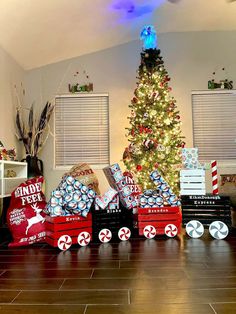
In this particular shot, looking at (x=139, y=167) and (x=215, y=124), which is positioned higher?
(x=215, y=124)

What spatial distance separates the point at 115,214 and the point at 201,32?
450cm

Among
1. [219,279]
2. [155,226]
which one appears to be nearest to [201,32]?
[155,226]

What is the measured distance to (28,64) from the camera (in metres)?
5.69

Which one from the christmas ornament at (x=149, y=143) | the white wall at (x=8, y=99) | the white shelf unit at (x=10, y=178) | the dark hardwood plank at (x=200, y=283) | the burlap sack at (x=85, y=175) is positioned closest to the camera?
the dark hardwood plank at (x=200, y=283)

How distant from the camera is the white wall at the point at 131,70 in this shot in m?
6.00

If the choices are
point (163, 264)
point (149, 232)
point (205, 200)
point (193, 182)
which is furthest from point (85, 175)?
point (163, 264)

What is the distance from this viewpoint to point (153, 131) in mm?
5004

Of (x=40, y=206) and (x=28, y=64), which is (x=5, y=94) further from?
(x=40, y=206)

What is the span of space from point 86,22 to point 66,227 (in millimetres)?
3280

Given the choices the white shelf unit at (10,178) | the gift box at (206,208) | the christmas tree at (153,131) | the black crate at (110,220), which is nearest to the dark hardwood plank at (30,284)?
the black crate at (110,220)

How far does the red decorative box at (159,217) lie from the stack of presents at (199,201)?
0.15m

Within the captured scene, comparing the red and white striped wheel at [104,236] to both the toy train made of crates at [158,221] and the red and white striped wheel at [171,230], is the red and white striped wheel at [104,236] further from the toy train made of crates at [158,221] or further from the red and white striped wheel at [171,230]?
the red and white striped wheel at [171,230]

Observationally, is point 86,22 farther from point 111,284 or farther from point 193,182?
point 111,284

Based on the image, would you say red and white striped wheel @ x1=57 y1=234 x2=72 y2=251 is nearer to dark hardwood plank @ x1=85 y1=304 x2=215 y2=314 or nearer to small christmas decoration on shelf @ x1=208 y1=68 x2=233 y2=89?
dark hardwood plank @ x1=85 y1=304 x2=215 y2=314
